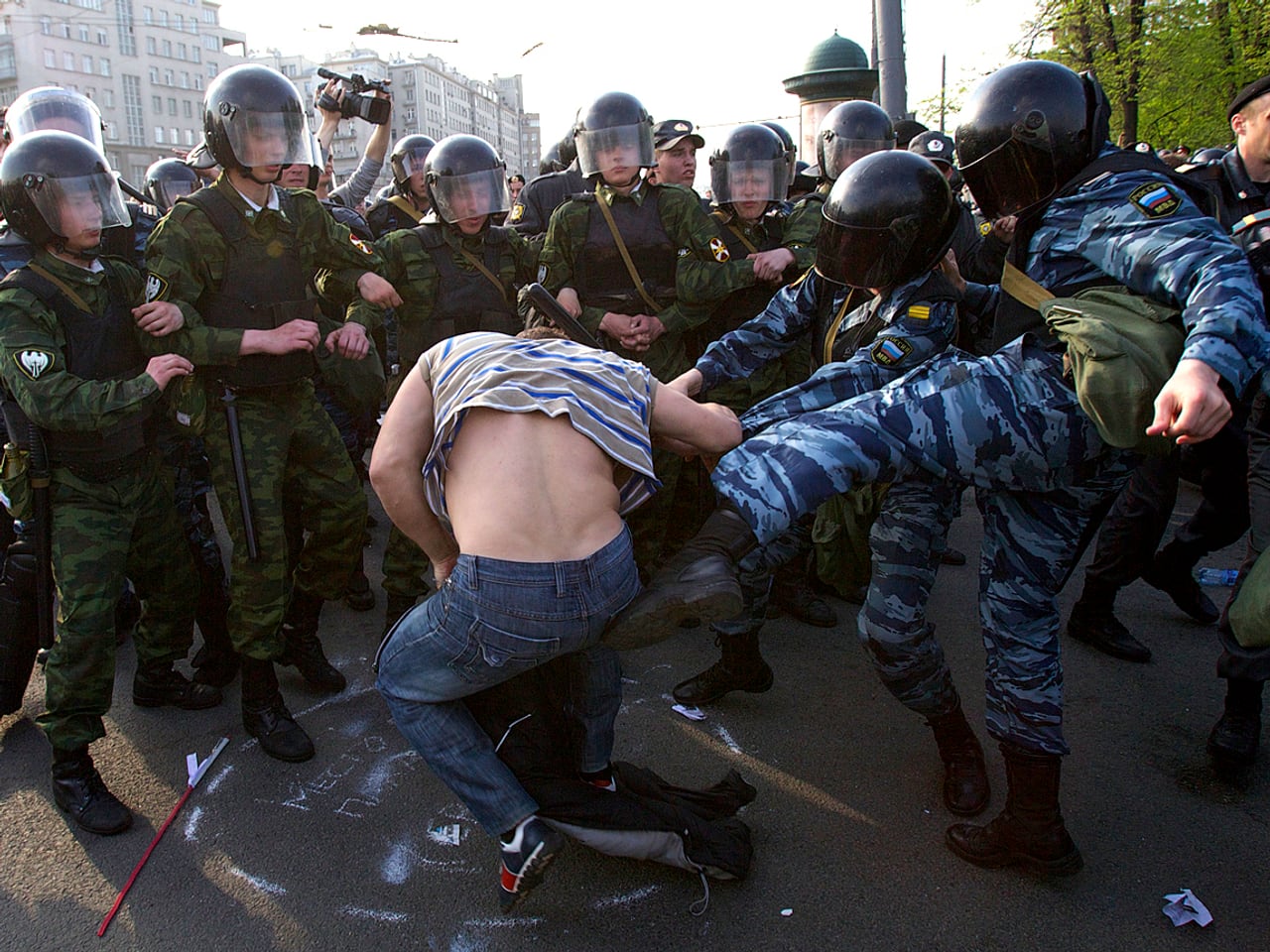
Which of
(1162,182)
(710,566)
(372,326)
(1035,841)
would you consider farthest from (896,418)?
(372,326)

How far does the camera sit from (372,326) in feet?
12.2

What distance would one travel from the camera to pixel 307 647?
3621mm

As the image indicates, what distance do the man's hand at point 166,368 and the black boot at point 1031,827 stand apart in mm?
2774

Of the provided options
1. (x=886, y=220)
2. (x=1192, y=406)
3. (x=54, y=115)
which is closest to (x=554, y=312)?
(x=886, y=220)

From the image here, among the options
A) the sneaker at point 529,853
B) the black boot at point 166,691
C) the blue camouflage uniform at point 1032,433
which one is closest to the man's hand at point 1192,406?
the blue camouflage uniform at point 1032,433

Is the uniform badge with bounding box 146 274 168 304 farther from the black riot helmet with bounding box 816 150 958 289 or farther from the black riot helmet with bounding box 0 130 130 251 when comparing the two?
the black riot helmet with bounding box 816 150 958 289

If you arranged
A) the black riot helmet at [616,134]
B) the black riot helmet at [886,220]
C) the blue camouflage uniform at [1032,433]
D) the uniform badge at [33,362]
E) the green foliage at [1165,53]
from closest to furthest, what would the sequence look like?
the blue camouflage uniform at [1032,433] → the black riot helmet at [886,220] → the uniform badge at [33,362] → the black riot helmet at [616,134] → the green foliage at [1165,53]

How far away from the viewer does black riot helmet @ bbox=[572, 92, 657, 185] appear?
14.5 ft

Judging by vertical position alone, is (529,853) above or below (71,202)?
below

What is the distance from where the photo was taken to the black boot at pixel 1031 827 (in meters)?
2.33

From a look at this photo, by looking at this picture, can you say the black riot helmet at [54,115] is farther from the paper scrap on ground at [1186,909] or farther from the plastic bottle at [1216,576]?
the plastic bottle at [1216,576]

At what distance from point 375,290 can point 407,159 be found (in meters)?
2.57

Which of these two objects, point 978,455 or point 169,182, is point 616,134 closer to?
point 978,455

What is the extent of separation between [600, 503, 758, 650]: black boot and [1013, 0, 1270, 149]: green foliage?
1446 cm
